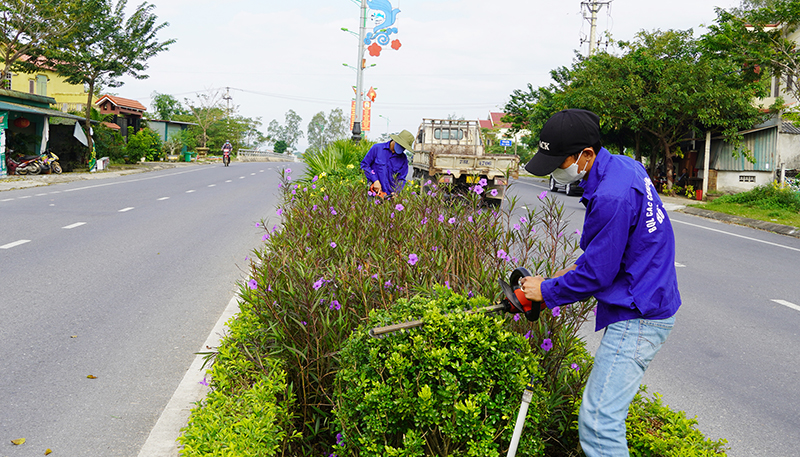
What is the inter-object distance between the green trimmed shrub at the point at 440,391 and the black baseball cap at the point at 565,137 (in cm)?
68

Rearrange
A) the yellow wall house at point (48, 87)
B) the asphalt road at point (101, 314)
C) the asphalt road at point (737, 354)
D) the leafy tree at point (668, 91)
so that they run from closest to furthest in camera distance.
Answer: the asphalt road at point (101, 314)
the asphalt road at point (737, 354)
the leafy tree at point (668, 91)
the yellow wall house at point (48, 87)

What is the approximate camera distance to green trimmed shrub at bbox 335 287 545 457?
2.38 m

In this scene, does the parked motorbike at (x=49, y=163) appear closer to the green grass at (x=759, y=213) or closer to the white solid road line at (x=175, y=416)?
the white solid road line at (x=175, y=416)

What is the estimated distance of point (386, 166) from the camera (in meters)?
8.17

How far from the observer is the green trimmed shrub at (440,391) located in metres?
2.38

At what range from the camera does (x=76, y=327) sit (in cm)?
544

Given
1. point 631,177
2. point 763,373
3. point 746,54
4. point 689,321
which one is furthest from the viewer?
point 746,54

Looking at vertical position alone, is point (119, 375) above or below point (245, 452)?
below

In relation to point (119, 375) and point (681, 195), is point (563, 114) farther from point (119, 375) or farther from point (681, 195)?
point (681, 195)

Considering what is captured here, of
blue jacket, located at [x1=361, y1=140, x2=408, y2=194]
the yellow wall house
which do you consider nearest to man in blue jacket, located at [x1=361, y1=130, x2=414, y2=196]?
blue jacket, located at [x1=361, y1=140, x2=408, y2=194]

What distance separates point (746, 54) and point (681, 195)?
317 inches

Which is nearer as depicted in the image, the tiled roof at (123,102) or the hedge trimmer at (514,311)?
the hedge trimmer at (514,311)

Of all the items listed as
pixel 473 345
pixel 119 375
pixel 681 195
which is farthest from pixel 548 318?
pixel 681 195

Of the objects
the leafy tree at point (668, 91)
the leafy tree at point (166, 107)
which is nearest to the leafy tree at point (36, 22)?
the leafy tree at point (668, 91)
